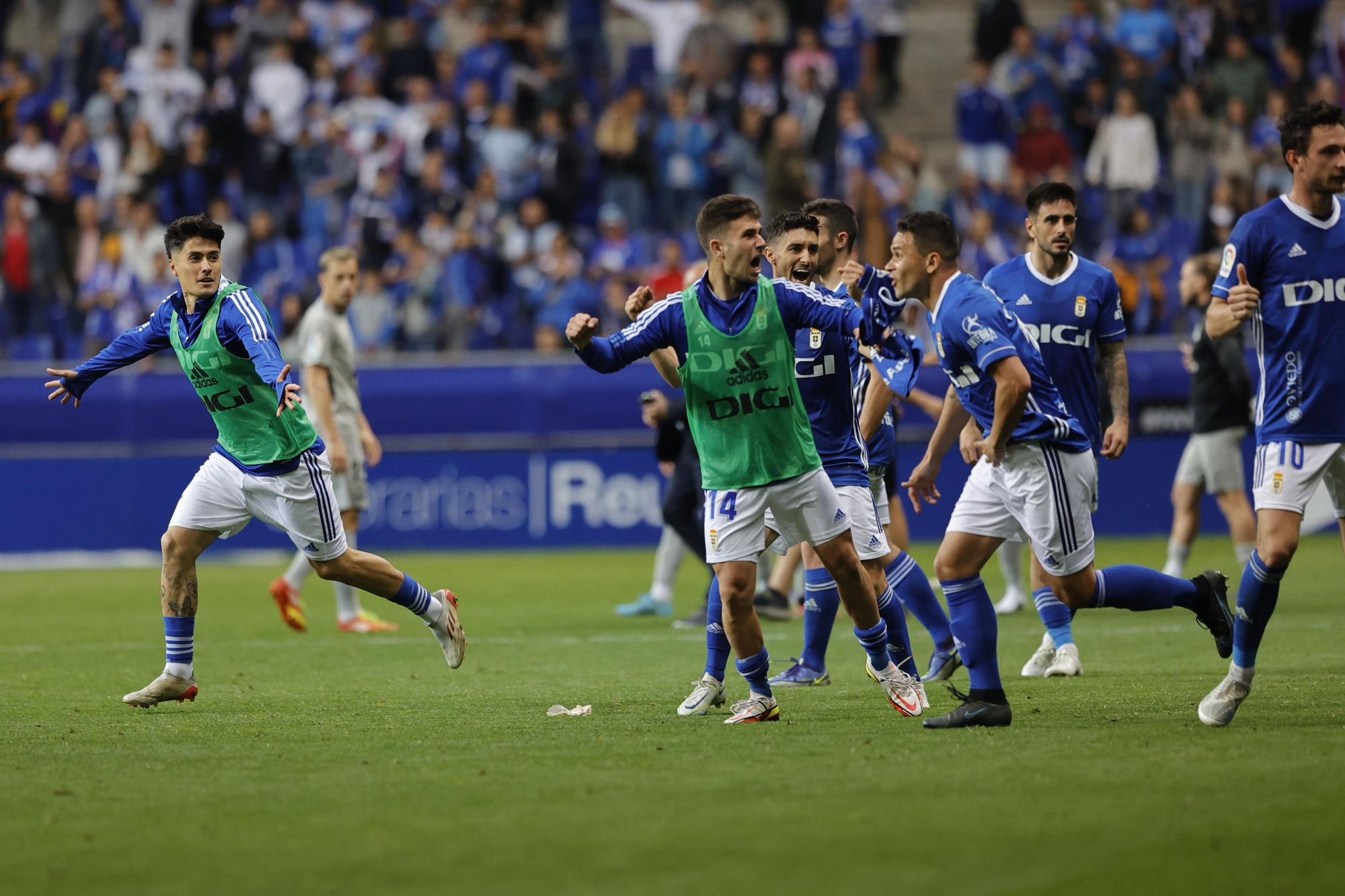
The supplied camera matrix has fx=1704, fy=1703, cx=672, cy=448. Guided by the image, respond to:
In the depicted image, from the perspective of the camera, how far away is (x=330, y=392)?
1219 centimetres

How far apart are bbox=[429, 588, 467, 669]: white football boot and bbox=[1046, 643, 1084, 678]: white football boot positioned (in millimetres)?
3086

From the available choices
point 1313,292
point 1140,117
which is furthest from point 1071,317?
point 1140,117

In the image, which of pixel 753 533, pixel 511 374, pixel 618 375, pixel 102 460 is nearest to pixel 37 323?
pixel 102 460

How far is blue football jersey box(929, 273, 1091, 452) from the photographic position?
22.4 ft

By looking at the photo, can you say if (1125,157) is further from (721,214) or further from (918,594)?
(721,214)

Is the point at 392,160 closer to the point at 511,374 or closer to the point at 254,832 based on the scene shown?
the point at 511,374

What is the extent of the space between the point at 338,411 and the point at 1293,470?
295 inches

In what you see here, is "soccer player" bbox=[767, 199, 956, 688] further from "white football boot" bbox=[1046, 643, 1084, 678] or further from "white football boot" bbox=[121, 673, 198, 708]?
"white football boot" bbox=[121, 673, 198, 708]

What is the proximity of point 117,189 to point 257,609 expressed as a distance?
1090cm

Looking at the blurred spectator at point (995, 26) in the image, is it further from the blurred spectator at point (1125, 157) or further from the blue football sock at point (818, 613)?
the blue football sock at point (818, 613)

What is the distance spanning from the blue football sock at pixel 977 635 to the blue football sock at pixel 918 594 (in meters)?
1.31

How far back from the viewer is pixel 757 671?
23.9ft

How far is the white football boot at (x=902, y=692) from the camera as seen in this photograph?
24.3 feet

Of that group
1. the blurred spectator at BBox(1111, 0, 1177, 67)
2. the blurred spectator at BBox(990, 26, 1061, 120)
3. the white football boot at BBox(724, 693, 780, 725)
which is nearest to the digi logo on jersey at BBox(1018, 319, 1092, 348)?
the white football boot at BBox(724, 693, 780, 725)
